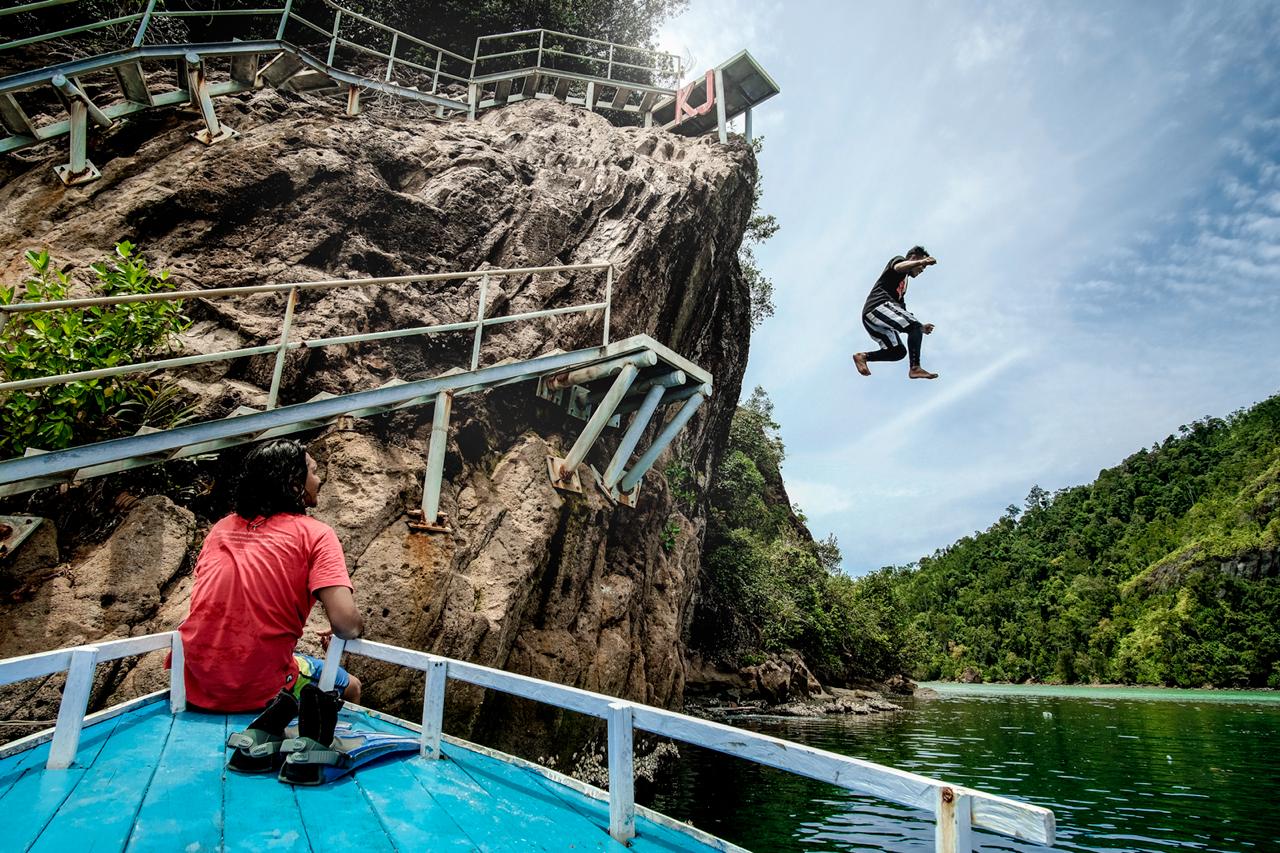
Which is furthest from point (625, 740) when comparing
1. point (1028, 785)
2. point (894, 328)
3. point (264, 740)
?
point (1028, 785)

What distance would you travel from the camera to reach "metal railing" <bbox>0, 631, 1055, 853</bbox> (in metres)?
1.97

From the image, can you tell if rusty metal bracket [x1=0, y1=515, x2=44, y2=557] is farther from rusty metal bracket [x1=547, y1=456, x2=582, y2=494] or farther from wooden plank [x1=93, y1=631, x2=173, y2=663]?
rusty metal bracket [x1=547, y1=456, x2=582, y2=494]

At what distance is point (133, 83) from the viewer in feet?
35.3

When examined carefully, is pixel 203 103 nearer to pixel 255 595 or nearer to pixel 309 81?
pixel 309 81

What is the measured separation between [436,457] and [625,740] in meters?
5.43

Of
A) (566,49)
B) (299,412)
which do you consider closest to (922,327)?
(299,412)

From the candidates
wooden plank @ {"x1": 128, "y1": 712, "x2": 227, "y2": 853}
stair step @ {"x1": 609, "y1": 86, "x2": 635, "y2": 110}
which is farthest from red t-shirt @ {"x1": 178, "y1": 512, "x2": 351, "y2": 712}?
stair step @ {"x1": 609, "y1": 86, "x2": 635, "y2": 110}

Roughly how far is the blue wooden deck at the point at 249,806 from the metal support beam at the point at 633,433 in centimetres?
676

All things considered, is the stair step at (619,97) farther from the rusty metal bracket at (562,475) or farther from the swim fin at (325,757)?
the swim fin at (325,757)

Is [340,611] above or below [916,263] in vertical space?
below

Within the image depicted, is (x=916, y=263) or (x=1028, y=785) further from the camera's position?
(x=1028, y=785)

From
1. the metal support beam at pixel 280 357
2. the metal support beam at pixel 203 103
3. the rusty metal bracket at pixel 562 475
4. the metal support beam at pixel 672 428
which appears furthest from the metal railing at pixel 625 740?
the metal support beam at pixel 203 103

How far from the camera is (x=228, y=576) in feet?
11.2

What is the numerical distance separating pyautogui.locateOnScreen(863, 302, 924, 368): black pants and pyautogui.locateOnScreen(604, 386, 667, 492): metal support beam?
12.9 ft
